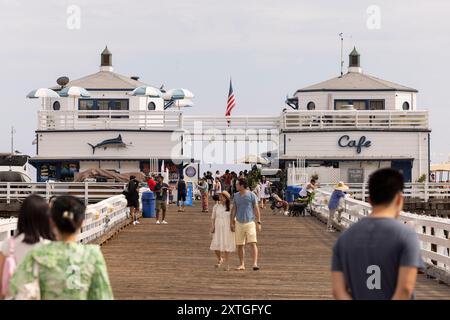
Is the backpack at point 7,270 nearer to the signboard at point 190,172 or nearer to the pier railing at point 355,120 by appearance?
the signboard at point 190,172

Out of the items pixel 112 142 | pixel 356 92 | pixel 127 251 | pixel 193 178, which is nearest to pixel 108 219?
pixel 127 251

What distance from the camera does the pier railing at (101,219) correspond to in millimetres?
23227

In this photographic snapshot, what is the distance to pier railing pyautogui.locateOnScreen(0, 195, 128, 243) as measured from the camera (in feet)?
76.2

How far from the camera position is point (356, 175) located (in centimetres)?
5606

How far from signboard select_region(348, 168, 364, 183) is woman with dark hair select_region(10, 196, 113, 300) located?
4912 centimetres

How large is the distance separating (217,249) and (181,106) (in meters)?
46.8

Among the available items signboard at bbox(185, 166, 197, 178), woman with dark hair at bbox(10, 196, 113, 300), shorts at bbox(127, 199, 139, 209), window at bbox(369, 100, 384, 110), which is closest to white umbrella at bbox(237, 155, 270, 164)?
window at bbox(369, 100, 384, 110)

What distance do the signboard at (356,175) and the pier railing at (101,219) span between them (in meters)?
24.9

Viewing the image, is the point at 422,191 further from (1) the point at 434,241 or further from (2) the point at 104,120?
(1) the point at 434,241

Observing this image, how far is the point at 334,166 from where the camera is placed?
185 ft

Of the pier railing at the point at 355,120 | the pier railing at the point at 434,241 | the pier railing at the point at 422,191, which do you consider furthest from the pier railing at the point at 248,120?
the pier railing at the point at 434,241

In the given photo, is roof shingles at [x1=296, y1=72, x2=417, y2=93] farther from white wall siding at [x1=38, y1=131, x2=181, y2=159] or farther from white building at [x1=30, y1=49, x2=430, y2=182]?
white wall siding at [x1=38, y1=131, x2=181, y2=159]

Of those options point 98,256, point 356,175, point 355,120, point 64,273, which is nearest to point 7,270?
point 64,273

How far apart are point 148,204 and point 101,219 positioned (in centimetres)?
1021
